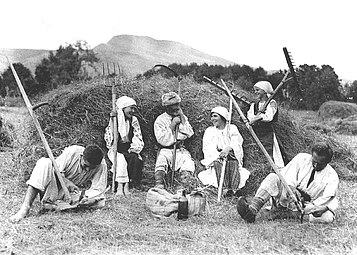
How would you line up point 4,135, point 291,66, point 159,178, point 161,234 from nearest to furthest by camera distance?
point 161,234 → point 291,66 → point 159,178 → point 4,135

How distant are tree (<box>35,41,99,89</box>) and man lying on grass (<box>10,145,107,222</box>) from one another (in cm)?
1613

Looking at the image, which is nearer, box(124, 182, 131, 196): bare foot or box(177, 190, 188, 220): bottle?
box(177, 190, 188, 220): bottle

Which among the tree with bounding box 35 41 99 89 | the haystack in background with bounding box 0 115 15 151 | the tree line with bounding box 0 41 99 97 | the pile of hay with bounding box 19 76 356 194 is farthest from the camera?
the tree with bounding box 35 41 99 89

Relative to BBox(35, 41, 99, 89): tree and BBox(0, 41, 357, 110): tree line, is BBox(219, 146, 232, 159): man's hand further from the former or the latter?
BBox(35, 41, 99, 89): tree

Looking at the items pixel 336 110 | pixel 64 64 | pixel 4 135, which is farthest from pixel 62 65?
pixel 4 135

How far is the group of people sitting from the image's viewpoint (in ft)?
16.4

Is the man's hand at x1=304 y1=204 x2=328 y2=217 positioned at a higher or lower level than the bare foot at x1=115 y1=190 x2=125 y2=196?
higher

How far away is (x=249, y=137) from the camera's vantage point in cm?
762

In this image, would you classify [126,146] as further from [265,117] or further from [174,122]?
[265,117]

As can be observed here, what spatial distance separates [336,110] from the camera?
17.8m

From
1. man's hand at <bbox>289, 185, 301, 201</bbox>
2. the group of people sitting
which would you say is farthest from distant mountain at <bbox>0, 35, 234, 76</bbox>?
man's hand at <bbox>289, 185, 301, 201</bbox>

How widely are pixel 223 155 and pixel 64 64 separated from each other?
17707 mm

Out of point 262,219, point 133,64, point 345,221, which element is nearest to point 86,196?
point 262,219

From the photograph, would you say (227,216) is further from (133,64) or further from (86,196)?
(133,64)
